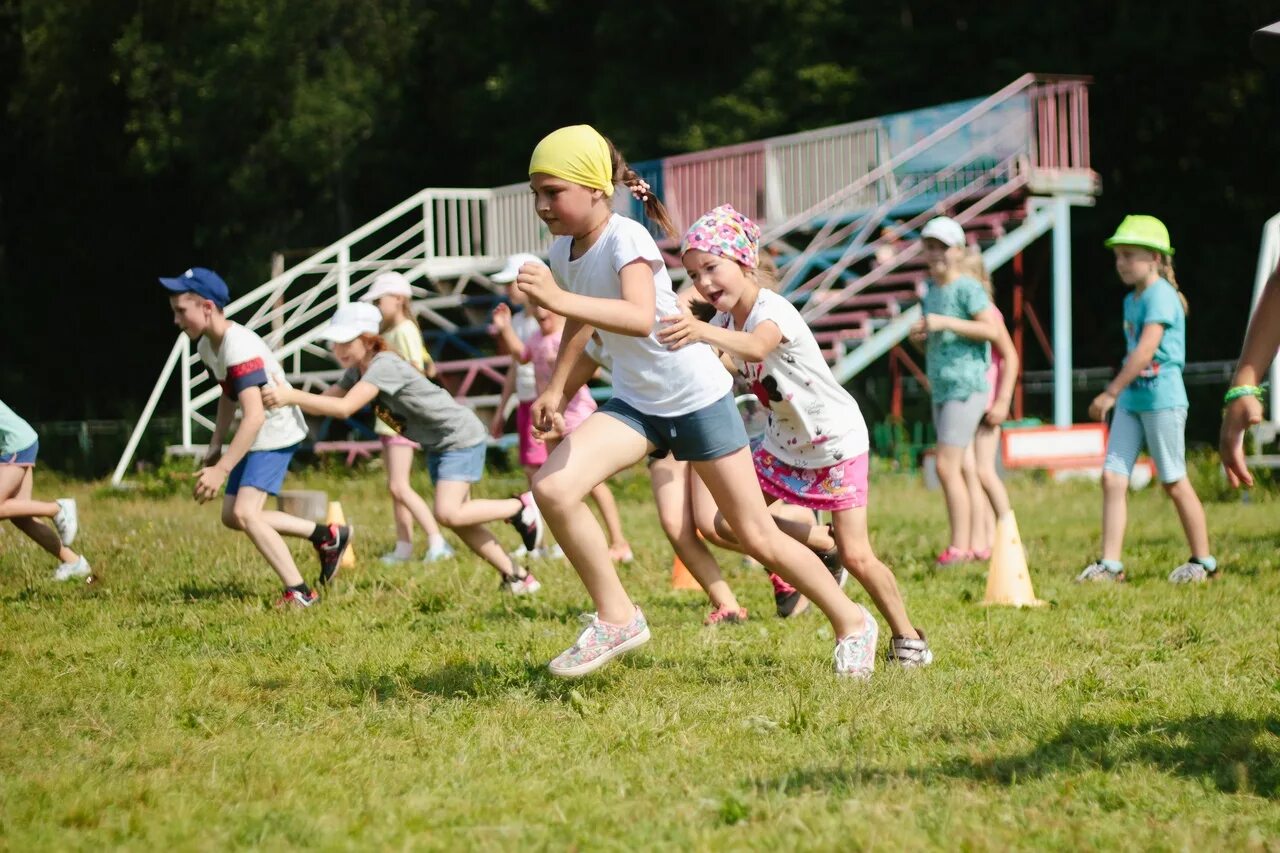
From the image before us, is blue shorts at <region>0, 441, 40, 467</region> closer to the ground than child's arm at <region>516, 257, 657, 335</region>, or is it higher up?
closer to the ground

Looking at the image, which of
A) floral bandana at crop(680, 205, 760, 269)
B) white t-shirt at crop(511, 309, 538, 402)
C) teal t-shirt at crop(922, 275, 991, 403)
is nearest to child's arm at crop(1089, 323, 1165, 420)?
teal t-shirt at crop(922, 275, 991, 403)

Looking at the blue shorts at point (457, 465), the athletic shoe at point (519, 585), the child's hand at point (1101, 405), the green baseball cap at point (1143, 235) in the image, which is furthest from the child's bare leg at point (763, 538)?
the green baseball cap at point (1143, 235)

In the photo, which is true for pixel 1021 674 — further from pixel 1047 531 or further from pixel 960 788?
pixel 1047 531

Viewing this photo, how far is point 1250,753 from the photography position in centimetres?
439

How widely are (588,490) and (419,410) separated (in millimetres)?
3197

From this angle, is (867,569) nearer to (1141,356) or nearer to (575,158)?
(575,158)

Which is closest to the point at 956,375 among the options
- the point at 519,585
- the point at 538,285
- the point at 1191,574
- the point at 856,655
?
the point at 1191,574

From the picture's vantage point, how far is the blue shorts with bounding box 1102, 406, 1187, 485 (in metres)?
8.38

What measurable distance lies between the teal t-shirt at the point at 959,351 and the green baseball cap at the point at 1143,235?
85 cm

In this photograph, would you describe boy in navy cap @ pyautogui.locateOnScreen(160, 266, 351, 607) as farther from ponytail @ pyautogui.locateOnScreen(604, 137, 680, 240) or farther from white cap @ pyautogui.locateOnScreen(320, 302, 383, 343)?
ponytail @ pyautogui.locateOnScreen(604, 137, 680, 240)

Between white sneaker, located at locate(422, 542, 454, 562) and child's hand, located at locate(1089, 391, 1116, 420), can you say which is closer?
child's hand, located at locate(1089, 391, 1116, 420)

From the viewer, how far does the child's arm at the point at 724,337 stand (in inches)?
193

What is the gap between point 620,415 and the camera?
17.8 ft

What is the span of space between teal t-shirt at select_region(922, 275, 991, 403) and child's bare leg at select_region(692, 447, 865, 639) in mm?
3719
